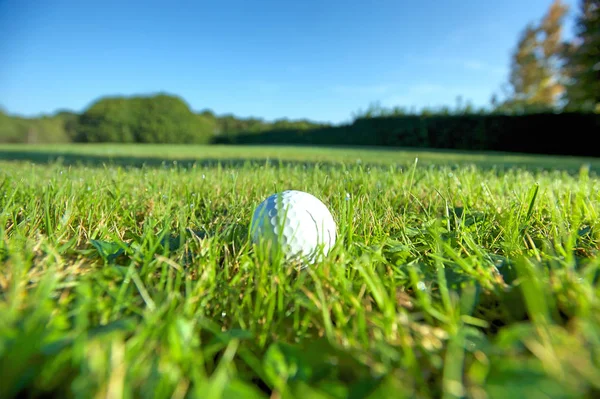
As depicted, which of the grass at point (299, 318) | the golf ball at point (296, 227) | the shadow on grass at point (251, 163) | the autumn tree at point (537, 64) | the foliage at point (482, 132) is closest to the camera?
the grass at point (299, 318)

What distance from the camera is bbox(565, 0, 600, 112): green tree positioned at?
17.7 meters

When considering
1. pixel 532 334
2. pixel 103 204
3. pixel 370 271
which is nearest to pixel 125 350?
pixel 370 271

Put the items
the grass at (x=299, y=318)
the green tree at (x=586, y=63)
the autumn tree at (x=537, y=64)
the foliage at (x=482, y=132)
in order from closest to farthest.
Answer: the grass at (x=299, y=318) → the foliage at (x=482, y=132) → the green tree at (x=586, y=63) → the autumn tree at (x=537, y=64)

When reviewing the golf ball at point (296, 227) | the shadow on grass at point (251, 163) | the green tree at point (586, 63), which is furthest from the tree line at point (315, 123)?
the golf ball at point (296, 227)

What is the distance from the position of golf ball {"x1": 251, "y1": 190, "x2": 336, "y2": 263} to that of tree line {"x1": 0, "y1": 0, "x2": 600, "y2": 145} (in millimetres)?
17287

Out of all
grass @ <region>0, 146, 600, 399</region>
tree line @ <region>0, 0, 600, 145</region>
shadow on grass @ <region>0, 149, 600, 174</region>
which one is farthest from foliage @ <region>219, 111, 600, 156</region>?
grass @ <region>0, 146, 600, 399</region>

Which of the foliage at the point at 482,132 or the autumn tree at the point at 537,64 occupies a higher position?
the autumn tree at the point at 537,64

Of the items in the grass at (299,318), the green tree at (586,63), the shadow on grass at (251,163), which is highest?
the green tree at (586,63)

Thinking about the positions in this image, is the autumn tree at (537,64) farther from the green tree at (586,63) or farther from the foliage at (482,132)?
the foliage at (482,132)

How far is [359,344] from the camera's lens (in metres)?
0.73

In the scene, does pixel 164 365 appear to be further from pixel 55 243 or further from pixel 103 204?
pixel 103 204

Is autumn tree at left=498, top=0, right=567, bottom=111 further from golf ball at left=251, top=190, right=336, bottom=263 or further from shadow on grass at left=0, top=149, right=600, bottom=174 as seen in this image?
golf ball at left=251, top=190, right=336, bottom=263

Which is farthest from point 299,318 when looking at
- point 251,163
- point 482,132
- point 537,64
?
point 537,64

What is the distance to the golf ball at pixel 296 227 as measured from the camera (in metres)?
1.13
